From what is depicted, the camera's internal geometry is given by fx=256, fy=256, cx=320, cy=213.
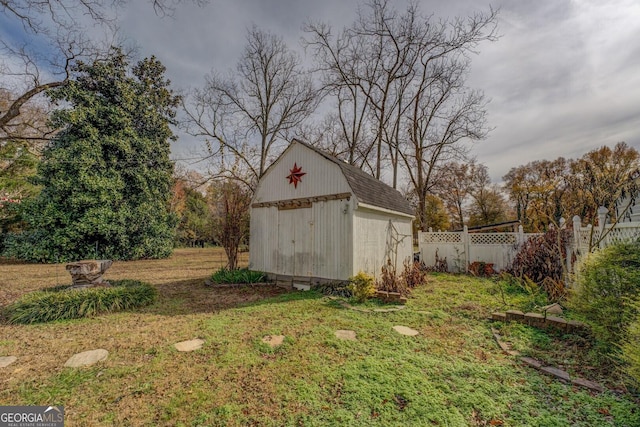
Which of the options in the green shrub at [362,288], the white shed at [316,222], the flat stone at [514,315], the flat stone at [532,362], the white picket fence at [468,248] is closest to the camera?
the flat stone at [532,362]

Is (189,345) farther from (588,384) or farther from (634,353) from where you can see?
(634,353)

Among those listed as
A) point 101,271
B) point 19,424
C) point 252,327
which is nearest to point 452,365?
point 252,327

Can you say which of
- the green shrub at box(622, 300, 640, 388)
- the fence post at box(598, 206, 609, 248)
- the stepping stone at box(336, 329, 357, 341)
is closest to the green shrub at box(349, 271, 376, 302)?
the stepping stone at box(336, 329, 357, 341)

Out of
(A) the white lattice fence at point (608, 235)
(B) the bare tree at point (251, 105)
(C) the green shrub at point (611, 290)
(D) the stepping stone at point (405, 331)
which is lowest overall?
(D) the stepping stone at point (405, 331)

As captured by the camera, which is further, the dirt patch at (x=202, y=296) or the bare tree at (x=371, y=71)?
the bare tree at (x=371, y=71)

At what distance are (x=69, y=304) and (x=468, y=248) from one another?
1260cm

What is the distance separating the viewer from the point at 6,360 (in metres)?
3.32

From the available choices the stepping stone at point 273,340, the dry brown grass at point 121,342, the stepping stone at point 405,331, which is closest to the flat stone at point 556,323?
the stepping stone at point 405,331

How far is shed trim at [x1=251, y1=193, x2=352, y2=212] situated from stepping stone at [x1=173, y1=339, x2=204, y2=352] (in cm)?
443

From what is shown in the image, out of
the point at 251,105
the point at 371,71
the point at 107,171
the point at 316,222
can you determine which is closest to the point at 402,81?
the point at 371,71

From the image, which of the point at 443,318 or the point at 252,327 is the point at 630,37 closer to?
the point at 443,318

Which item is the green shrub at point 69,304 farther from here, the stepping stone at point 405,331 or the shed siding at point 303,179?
the stepping stone at point 405,331

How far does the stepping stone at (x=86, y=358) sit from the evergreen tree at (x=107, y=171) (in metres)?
12.0

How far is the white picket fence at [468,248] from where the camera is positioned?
994 centimetres
